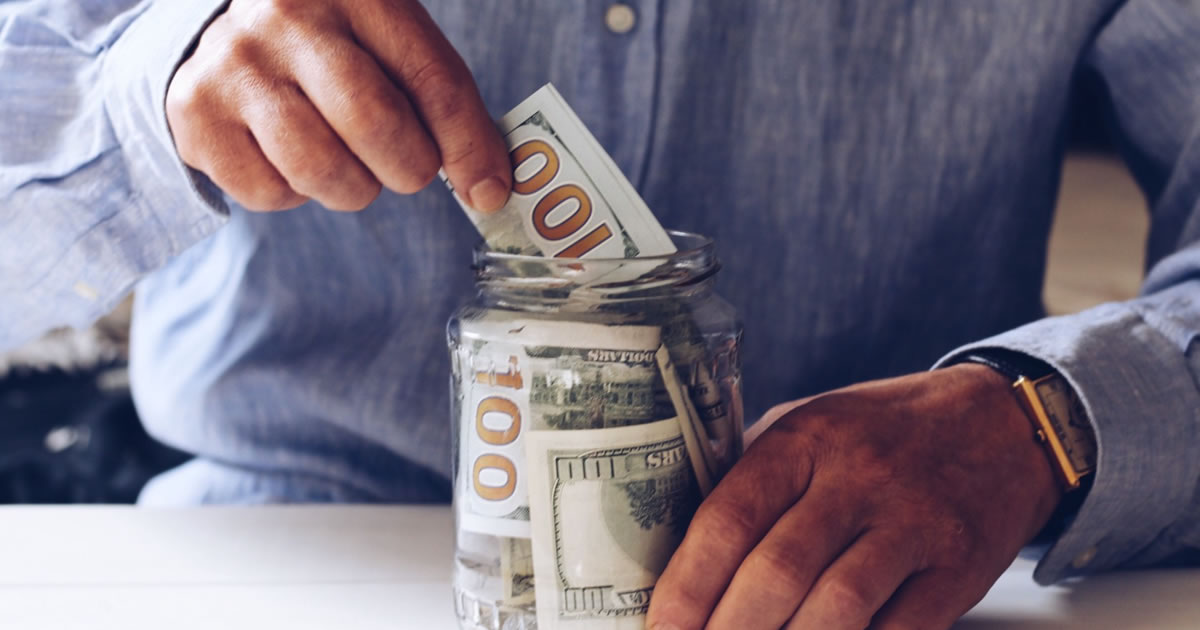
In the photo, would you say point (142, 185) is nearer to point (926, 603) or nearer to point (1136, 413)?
point (926, 603)

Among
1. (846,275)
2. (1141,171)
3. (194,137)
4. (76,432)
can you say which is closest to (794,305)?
(846,275)

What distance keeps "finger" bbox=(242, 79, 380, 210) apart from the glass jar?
9 centimetres

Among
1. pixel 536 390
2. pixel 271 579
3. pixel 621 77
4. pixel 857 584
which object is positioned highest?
pixel 621 77

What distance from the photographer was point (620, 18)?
3.20ft

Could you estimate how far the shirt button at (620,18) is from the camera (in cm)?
97

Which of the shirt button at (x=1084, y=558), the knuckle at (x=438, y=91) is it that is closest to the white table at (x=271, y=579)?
the shirt button at (x=1084, y=558)

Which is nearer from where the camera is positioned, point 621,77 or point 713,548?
point 713,548

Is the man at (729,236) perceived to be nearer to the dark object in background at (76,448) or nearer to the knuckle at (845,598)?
the knuckle at (845,598)

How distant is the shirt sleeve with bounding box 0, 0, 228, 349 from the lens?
2.48 feet

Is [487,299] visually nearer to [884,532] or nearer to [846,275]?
[884,532]

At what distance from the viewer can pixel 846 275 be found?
1082 mm

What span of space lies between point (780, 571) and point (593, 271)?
0.19 metres

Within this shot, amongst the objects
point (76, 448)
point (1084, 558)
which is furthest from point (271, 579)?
point (76, 448)

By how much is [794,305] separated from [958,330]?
192mm
